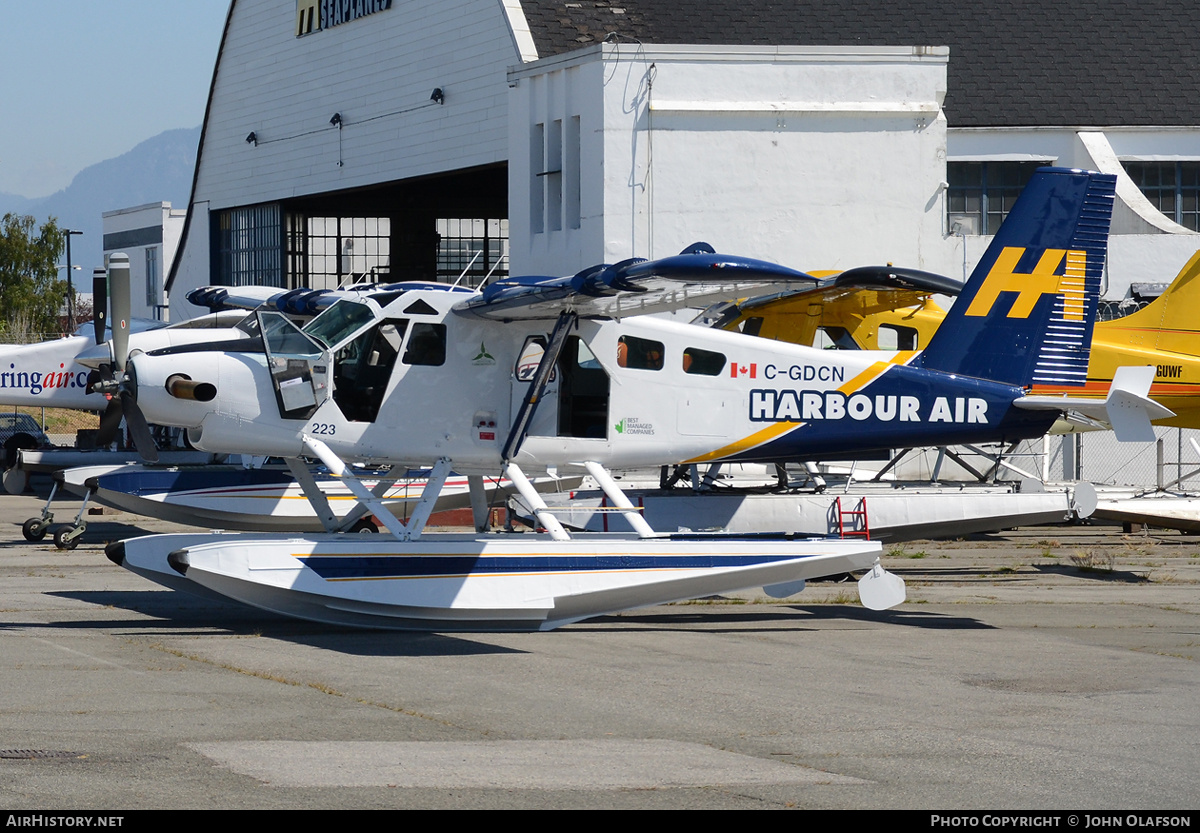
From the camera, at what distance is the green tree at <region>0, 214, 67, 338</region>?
62562mm

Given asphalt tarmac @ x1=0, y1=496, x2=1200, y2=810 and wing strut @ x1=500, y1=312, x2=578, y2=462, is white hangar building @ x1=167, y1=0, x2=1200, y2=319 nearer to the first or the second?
asphalt tarmac @ x1=0, y1=496, x2=1200, y2=810

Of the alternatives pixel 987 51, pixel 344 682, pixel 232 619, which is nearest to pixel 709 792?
pixel 344 682

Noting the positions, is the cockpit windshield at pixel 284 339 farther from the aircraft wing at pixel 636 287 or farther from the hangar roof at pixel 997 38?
the hangar roof at pixel 997 38

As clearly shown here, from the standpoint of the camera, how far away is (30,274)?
64250 millimetres

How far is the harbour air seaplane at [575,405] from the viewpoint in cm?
1096

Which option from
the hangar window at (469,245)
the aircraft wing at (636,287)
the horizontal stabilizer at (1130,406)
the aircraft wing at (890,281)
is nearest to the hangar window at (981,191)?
the aircraft wing at (890,281)

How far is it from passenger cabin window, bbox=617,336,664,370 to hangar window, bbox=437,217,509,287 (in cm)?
2656

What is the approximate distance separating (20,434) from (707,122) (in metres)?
14.9

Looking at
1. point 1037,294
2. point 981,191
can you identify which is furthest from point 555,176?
point 1037,294

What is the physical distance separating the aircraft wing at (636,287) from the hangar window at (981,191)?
15.6 metres

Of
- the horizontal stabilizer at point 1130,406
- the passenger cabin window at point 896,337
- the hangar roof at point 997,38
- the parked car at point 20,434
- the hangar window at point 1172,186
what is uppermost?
the hangar roof at point 997,38

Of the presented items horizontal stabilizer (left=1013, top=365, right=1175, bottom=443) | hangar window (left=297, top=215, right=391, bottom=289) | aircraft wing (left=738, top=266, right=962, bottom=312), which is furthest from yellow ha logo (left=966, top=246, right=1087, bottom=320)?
hangar window (left=297, top=215, right=391, bottom=289)

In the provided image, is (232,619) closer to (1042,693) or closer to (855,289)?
(1042,693)
